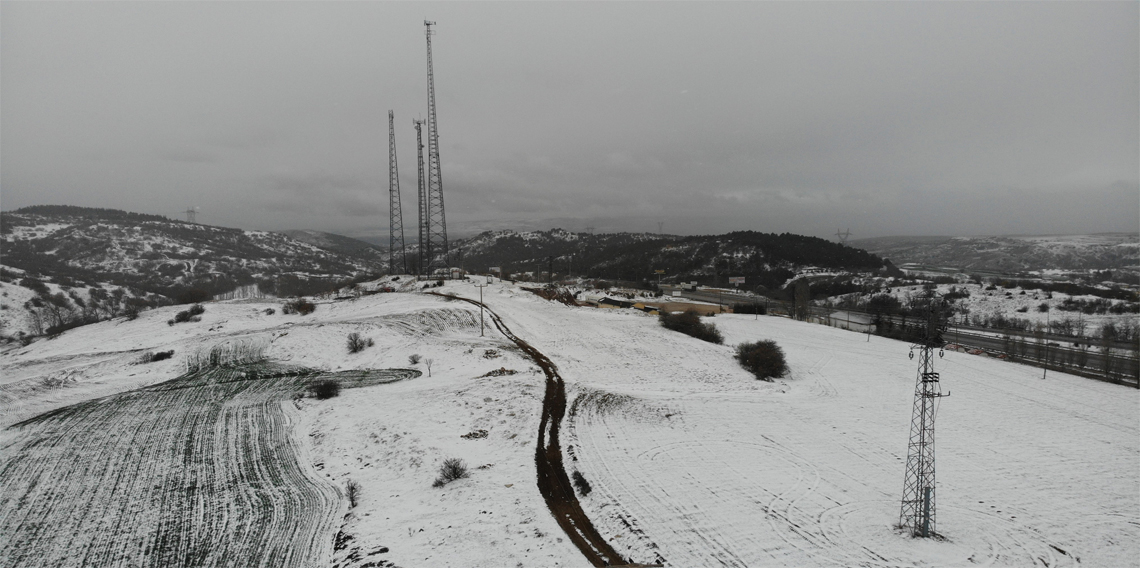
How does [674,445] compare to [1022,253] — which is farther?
[1022,253]

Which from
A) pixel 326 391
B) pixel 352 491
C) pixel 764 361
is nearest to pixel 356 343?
pixel 326 391

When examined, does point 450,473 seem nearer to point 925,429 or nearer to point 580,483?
point 580,483

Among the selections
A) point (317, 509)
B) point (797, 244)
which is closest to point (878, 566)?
point (317, 509)

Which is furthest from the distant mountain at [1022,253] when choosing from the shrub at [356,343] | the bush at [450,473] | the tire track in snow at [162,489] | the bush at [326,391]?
the tire track in snow at [162,489]

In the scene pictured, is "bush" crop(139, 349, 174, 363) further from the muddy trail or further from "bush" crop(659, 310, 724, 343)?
"bush" crop(659, 310, 724, 343)

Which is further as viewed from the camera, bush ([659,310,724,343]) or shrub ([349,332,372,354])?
bush ([659,310,724,343])

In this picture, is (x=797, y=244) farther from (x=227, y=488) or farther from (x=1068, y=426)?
(x=227, y=488)

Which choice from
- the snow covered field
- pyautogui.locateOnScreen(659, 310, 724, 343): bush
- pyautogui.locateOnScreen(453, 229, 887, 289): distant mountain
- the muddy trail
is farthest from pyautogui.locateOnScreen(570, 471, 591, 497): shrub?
pyautogui.locateOnScreen(453, 229, 887, 289): distant mountain
